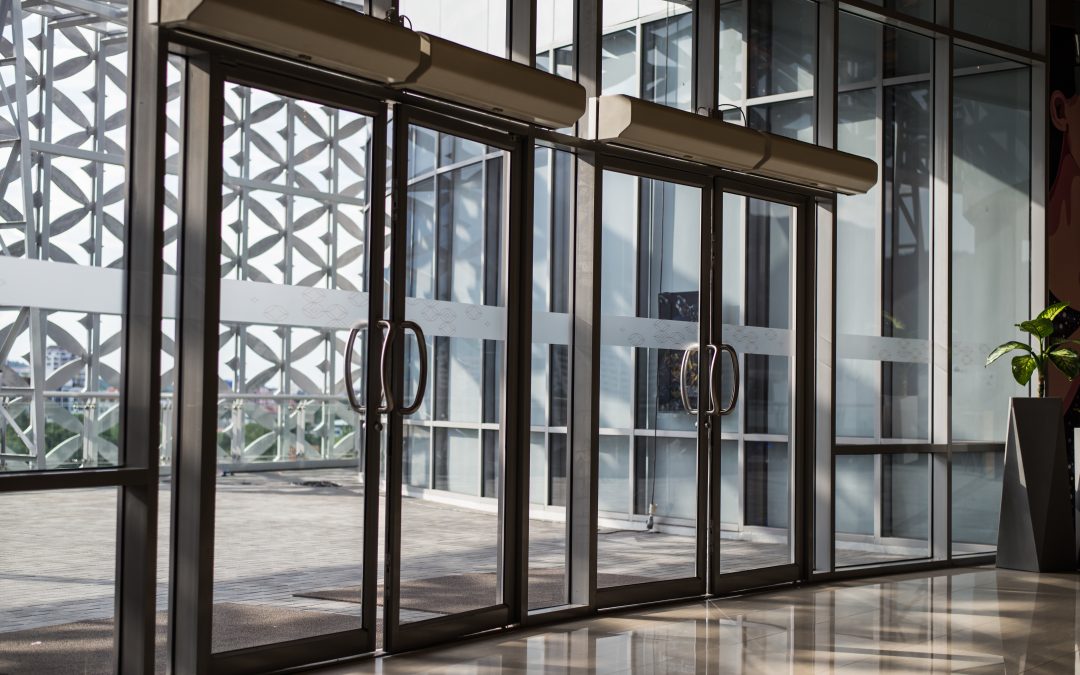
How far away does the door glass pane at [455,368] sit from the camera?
15.9ft

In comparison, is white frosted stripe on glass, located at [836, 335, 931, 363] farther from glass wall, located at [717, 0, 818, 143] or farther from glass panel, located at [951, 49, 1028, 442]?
glass wall, located at [717, 0, 818, 143]

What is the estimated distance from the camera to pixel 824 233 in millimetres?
6902

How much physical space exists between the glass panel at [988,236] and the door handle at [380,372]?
450cm

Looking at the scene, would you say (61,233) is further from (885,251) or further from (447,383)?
(885,251)

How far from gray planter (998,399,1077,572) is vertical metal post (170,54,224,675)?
5.30 m

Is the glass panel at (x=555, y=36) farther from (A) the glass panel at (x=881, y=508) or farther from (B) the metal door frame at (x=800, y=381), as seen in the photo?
(A) the glass panel at (x=881, y=508)

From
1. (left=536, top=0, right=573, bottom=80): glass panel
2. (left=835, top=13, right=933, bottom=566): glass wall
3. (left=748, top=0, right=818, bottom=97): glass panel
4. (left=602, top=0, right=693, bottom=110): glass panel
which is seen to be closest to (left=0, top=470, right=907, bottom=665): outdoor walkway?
(left=835, top=13, right=933, bottom=566): glass wall

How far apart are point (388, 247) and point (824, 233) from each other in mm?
3277

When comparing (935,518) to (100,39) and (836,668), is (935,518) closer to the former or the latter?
(836,668)

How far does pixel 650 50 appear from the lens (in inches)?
239

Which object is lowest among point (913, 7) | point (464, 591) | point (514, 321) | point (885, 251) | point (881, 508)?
point (464, 591)

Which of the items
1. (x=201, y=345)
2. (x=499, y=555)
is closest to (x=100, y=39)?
(x=201, y=345)

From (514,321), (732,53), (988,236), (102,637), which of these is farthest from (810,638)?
(988,236)

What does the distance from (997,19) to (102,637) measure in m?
7.00
